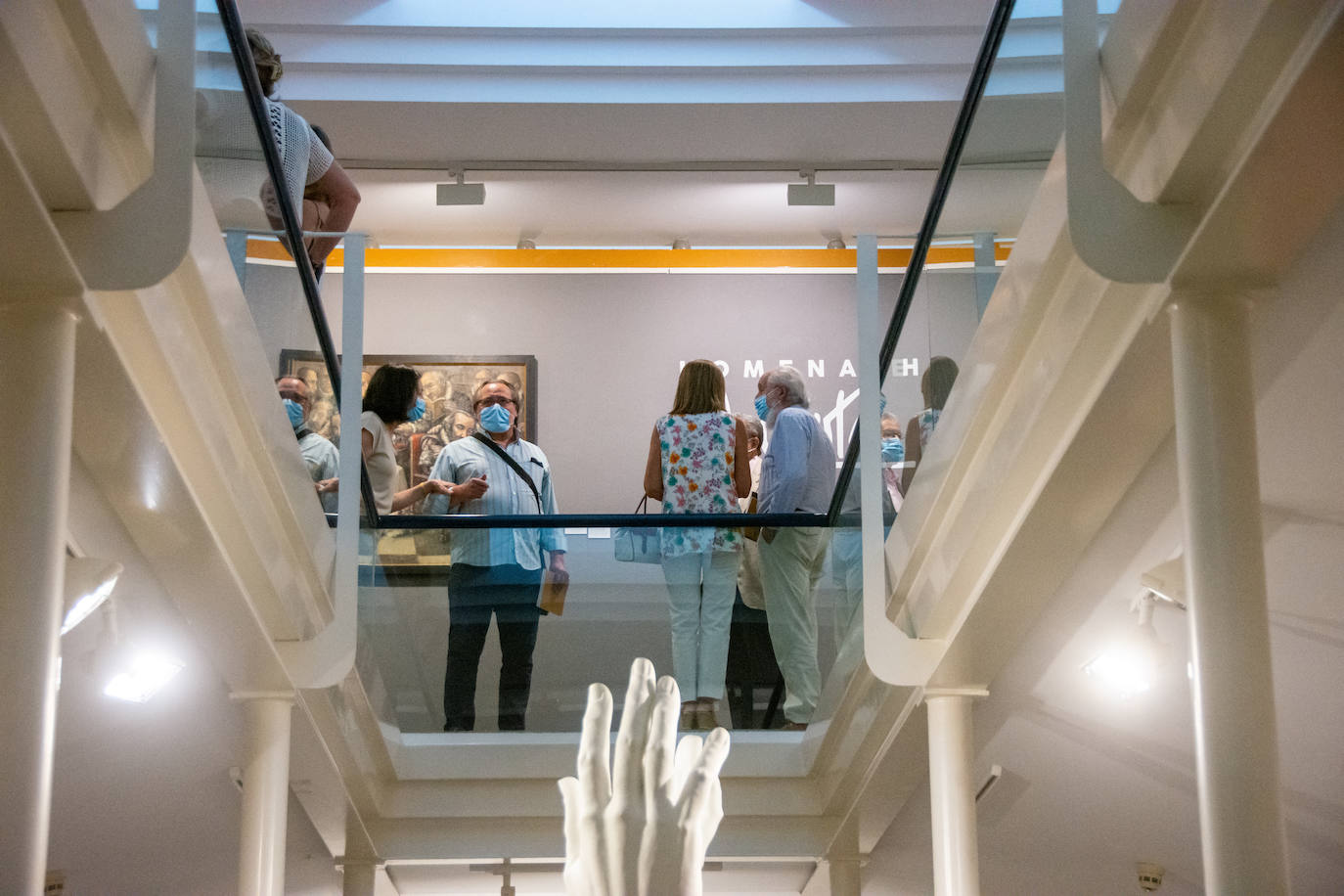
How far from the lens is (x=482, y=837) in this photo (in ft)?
28.6

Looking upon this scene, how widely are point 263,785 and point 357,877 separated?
2696 millimetres

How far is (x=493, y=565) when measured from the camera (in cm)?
723

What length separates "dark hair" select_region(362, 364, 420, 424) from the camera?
22.6 feet

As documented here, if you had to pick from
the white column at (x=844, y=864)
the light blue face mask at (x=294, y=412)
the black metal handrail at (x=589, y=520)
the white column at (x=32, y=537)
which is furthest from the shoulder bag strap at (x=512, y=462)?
the white column at (x=32, y=537)

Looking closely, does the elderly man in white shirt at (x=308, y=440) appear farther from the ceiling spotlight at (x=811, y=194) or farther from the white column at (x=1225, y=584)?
the ceiling spotlight at (x=811, y=194)

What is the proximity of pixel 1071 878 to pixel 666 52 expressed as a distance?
5.40 metres

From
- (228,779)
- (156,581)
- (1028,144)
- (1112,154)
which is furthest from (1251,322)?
(228,779)

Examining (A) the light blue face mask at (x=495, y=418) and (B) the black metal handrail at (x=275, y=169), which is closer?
(B) the black metal handrail at (x=275, y=169)

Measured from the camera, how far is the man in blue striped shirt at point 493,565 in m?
7.21

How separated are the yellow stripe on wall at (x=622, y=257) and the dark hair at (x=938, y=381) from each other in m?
6.71

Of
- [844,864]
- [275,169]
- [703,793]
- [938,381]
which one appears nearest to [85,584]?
[275,169]

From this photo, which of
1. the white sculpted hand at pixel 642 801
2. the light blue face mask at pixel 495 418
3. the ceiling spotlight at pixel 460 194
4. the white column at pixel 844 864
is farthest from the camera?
the ceiling spotlight at pixel 460 194

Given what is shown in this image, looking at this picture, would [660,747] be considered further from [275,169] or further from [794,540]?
[794,540]

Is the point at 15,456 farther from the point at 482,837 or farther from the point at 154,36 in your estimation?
the point at 482,837
